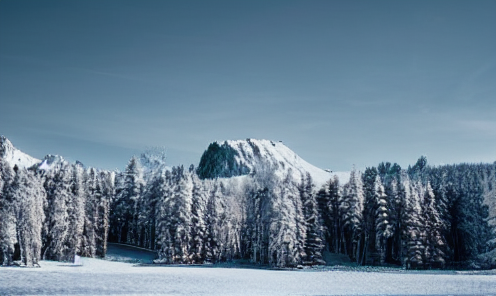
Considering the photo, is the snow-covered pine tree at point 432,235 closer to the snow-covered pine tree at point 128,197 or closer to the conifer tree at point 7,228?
the snow-covered pine tree at point 128,197

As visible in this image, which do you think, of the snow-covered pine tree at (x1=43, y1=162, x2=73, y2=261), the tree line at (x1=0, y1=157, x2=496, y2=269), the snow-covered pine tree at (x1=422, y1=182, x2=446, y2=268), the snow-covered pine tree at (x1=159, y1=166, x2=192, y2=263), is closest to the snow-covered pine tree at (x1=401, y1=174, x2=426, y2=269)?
the tree line at (x1=0, y1=157, x2=496, y2=269)

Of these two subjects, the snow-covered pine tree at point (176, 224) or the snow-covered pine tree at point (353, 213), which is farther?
the snow-covered pine tree at point (353, 213)

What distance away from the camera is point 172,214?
6856cm

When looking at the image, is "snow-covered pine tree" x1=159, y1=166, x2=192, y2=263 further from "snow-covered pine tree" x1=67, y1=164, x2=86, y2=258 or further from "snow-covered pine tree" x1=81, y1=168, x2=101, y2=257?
"snow-covered pine tree" x1=67, y1=164, x2=86, y2=258

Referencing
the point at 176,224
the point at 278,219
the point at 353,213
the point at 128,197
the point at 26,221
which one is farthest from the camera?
the point at 128,197

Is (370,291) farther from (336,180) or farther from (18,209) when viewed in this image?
(336,180)

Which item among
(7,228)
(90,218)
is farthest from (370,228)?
(7,228)

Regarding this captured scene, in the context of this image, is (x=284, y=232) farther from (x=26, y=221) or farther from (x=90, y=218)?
(x=26, y=221)

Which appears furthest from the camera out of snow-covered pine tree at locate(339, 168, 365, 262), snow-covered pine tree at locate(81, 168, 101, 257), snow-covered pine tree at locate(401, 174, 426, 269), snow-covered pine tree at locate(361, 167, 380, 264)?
snow-covered pine tree at locate(339, 168, 365, 262)

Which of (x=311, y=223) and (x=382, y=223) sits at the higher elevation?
(x=382, y=223)

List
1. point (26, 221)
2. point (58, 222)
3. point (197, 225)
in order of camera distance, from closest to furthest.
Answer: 1. point (26, 221)
2. point (58, 222)
3. point (197, 225)

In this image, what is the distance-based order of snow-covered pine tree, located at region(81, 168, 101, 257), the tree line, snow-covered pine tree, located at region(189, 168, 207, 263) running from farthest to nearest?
snow-covered pine tree, located at region(81, 168, 101, 257) → snow-covered pine tree, located at region(189, 168, 207, 263) → the tree line

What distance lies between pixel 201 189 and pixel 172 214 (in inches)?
264

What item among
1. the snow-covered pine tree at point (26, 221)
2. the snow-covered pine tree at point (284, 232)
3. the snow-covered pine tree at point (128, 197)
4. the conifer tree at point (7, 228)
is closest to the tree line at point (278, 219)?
the snow-covered pine tree at point (284, 232)
